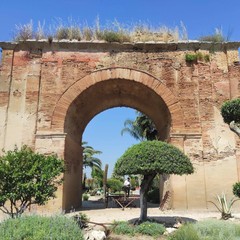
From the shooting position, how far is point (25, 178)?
732 centimetres

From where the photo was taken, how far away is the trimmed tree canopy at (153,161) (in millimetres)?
7368

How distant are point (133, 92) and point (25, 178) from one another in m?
6.76

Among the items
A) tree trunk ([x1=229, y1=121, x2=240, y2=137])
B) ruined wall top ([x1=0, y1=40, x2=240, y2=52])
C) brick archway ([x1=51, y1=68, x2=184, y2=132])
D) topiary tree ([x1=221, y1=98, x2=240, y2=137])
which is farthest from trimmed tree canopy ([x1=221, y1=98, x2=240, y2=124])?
ruined wall top ([x1=0, y1=40, x2=240, y2=52])

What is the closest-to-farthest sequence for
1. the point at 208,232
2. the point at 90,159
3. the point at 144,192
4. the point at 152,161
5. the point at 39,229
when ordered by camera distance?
the point at 39,229, the point at 208,232, the point at 152,161, the point at 144,192, the point at 90,159

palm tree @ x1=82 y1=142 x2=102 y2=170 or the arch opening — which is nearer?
the arch opening

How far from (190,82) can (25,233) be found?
8872 millimetres

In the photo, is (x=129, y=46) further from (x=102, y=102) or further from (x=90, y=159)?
(x=90, y=159)

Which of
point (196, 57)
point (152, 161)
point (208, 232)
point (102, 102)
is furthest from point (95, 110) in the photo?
point (208, 232)

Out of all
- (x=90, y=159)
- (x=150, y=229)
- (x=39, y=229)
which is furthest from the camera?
(x=90, y=159)

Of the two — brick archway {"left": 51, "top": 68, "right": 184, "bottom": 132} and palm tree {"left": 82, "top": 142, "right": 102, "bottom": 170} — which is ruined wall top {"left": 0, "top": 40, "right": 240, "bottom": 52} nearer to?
brick archway {"left": 51, "top": 68, "right": 184, "bottom": 132}

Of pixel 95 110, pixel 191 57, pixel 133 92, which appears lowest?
pixel 95 110

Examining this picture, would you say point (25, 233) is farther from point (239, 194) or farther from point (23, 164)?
point (239, 194)

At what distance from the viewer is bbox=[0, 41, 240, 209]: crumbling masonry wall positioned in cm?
1106

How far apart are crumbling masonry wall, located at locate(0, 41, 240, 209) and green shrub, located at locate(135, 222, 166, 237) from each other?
11.8 ft
